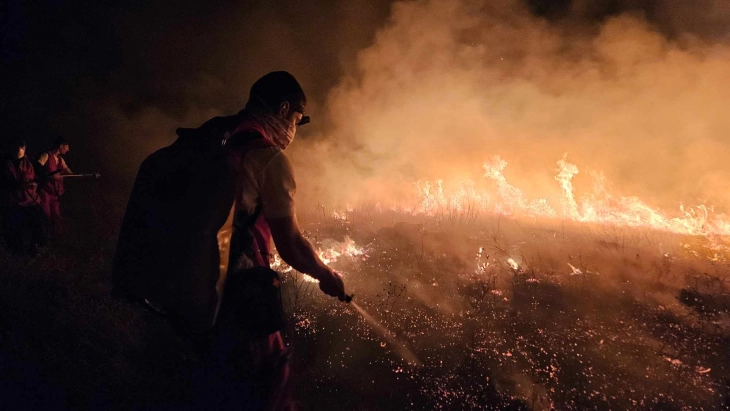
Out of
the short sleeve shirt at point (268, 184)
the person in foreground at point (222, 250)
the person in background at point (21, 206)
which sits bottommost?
the person in foreground at point (222, 250)

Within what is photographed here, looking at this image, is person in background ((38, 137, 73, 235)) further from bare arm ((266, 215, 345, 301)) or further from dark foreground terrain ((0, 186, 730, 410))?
bare arm ((266, 215, 345, 301))

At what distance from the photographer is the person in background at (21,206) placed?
181 inches

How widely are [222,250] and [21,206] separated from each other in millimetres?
5790

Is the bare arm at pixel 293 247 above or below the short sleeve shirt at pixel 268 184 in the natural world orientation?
below

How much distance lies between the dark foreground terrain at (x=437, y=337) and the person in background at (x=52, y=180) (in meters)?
0.55

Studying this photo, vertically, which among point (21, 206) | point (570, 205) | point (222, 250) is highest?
point (570, 205)

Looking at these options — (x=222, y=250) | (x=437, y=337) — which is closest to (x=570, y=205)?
(x=437, y=337)

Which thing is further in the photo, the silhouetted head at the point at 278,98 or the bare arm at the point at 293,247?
the silhouetted head at the point at 278,98

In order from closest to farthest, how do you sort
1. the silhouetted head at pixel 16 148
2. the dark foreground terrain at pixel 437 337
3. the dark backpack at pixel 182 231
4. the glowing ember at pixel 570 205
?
1. the dark backpack at pixel 182 231
2. the dark foreground terrain at pixel 437 337
3. the silhouetted head at pixel 16 148
4. the glowing ember at pixel 570 205

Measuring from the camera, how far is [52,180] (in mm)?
5305

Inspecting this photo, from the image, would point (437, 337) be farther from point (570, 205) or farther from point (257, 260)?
point (570, 205)

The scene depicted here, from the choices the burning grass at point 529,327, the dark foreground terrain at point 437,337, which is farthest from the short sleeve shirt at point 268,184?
the burning grass at point 529,327

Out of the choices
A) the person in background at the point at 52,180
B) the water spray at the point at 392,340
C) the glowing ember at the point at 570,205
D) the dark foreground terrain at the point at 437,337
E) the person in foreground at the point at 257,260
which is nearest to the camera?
the person in foreground at the point at 257,260

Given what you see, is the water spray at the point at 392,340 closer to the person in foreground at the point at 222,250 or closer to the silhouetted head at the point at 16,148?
the person in foreground at the point at 222,250
